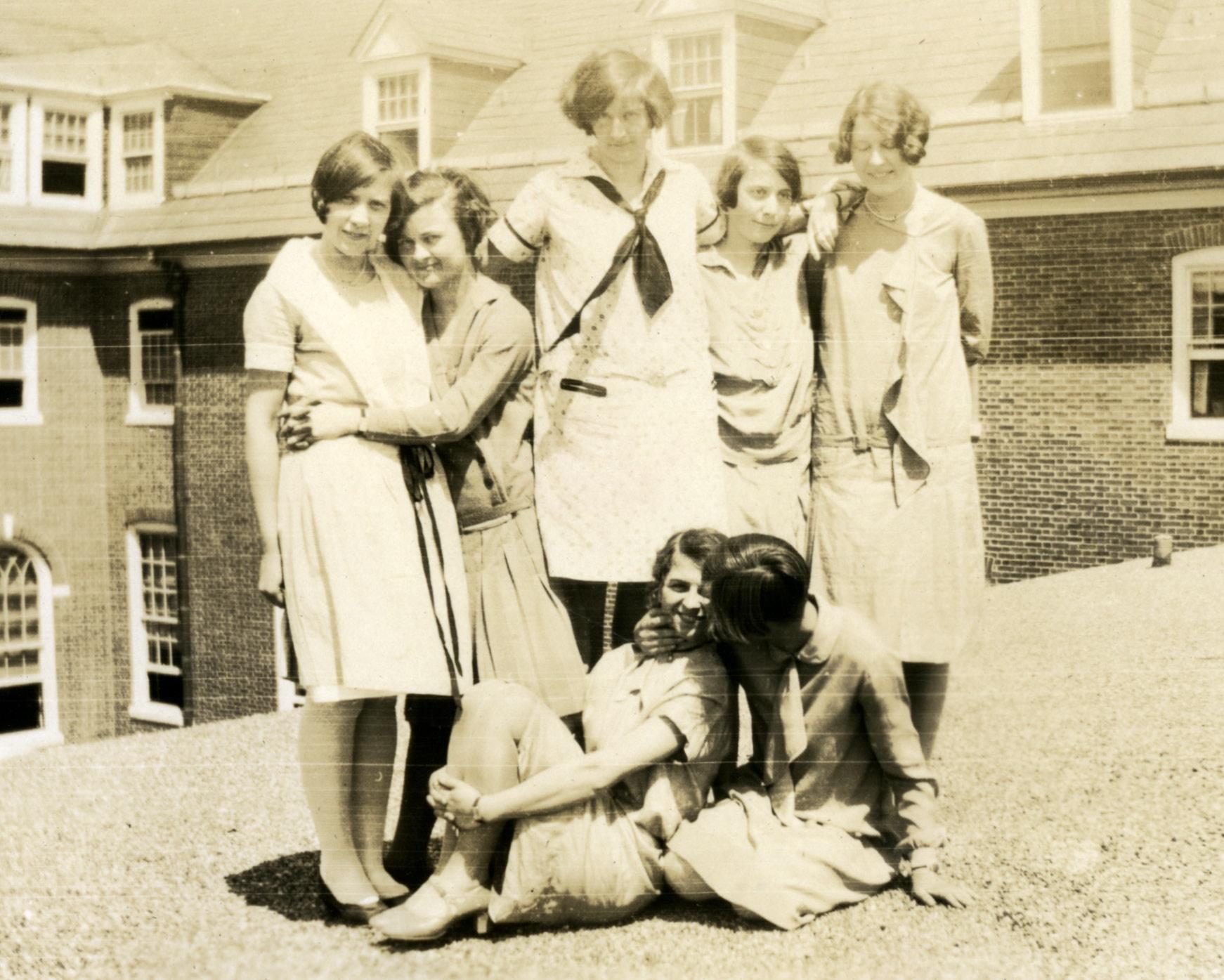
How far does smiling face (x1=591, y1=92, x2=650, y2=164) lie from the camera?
310cm

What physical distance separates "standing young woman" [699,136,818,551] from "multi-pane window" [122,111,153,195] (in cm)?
213

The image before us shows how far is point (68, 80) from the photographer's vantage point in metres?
4.36

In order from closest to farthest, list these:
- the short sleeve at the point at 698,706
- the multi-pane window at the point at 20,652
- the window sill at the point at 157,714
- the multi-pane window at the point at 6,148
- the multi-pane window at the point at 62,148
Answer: the short sleeve at the point at 698,706, the multi-pane window at the point at 6,148, the multi-pane window at the point at 62,148, the multi-pane window at the point at 20,652, the window sill at the point at 157,714

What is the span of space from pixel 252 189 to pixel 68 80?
0.78 metres

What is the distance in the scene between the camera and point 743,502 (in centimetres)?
327

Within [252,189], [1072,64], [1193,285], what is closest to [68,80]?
[252,189]

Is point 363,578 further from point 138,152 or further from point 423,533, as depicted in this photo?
point 138,152

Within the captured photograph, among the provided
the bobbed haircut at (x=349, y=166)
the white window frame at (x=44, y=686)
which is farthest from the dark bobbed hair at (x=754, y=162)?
the white window frame at (x=44, y=686)

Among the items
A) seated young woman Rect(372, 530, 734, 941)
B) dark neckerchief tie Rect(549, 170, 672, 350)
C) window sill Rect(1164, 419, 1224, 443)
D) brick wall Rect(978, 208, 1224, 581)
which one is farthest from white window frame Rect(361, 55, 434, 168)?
window sill Rect(1164, 419, 1224, 443)

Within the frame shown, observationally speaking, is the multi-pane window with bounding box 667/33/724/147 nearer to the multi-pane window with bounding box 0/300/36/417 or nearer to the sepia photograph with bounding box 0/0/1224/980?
the sepia photograph with bounding box 0/0/1224/980

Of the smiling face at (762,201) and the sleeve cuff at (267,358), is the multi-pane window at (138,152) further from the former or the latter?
the smiling face at (762,201)

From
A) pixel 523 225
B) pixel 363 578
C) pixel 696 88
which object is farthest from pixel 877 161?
pixel 363 578

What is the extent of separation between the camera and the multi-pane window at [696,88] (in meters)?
3.52

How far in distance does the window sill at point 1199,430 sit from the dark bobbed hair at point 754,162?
3.89 ft
